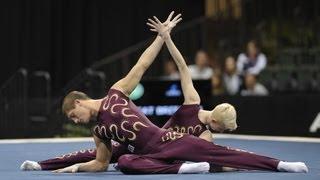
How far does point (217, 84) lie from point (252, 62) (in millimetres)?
729

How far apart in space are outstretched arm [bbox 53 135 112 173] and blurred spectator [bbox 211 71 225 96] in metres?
5.84

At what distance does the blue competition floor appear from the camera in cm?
509

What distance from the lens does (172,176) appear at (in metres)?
5.12

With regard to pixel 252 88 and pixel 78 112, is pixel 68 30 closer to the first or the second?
pixel 252 88

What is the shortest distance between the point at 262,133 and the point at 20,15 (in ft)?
18.7

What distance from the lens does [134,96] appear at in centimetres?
1034

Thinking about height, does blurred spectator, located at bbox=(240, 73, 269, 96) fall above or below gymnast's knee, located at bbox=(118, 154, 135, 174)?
above

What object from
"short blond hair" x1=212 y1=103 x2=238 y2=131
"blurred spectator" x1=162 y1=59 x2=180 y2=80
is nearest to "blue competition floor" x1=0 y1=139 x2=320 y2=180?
"short blond hair" x1=212 y1=103 x2=238 y2=131

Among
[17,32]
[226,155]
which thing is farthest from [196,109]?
[17,32]

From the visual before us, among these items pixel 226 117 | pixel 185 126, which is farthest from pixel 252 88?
pixel 226 117

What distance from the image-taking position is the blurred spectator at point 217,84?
11258 millimetres

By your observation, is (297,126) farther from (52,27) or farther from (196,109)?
(52,27)

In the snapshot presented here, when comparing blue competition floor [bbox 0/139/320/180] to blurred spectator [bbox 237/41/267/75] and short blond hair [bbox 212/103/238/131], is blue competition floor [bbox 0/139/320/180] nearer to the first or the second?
short blond hair [bbox 212/103/238/131]

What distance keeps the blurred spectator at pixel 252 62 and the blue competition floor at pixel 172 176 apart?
5.66 ft
